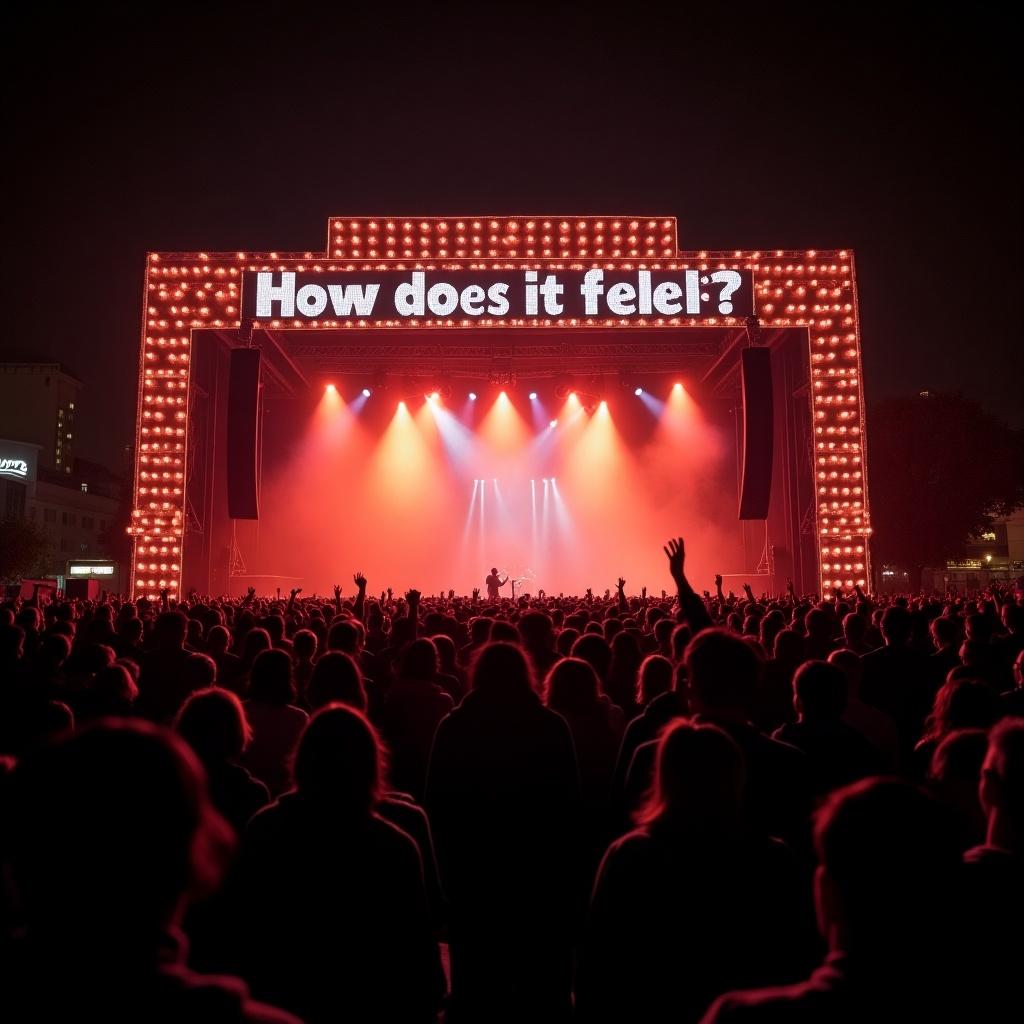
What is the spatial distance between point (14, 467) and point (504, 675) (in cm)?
6984

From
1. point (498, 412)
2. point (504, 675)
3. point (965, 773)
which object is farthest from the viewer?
point (498, 412)

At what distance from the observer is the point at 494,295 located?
936 inches

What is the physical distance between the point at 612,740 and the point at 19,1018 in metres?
3.61

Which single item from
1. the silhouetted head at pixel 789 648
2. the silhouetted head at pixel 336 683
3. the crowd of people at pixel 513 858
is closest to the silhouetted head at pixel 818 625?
the silhouetted head at pixel 789 648

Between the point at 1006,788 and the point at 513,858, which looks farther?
the point at 513,858

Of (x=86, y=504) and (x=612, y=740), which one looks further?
(x=86, y=504)

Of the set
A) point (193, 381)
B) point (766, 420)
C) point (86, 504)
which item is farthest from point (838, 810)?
point (86, 504)

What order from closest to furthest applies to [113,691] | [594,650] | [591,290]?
[113,691], [594,650], [591,290]

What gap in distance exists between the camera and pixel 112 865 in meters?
1.51

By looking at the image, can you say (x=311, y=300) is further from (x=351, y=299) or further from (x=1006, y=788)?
(x=1006, y=788)

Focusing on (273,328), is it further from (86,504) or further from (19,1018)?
(86,504)

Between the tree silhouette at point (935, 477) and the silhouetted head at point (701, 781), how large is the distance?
41.6 m

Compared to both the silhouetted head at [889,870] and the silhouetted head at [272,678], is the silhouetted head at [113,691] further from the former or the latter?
the silhouetted head at [889,870]

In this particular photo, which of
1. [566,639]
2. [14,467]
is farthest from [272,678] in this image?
[14,467]
